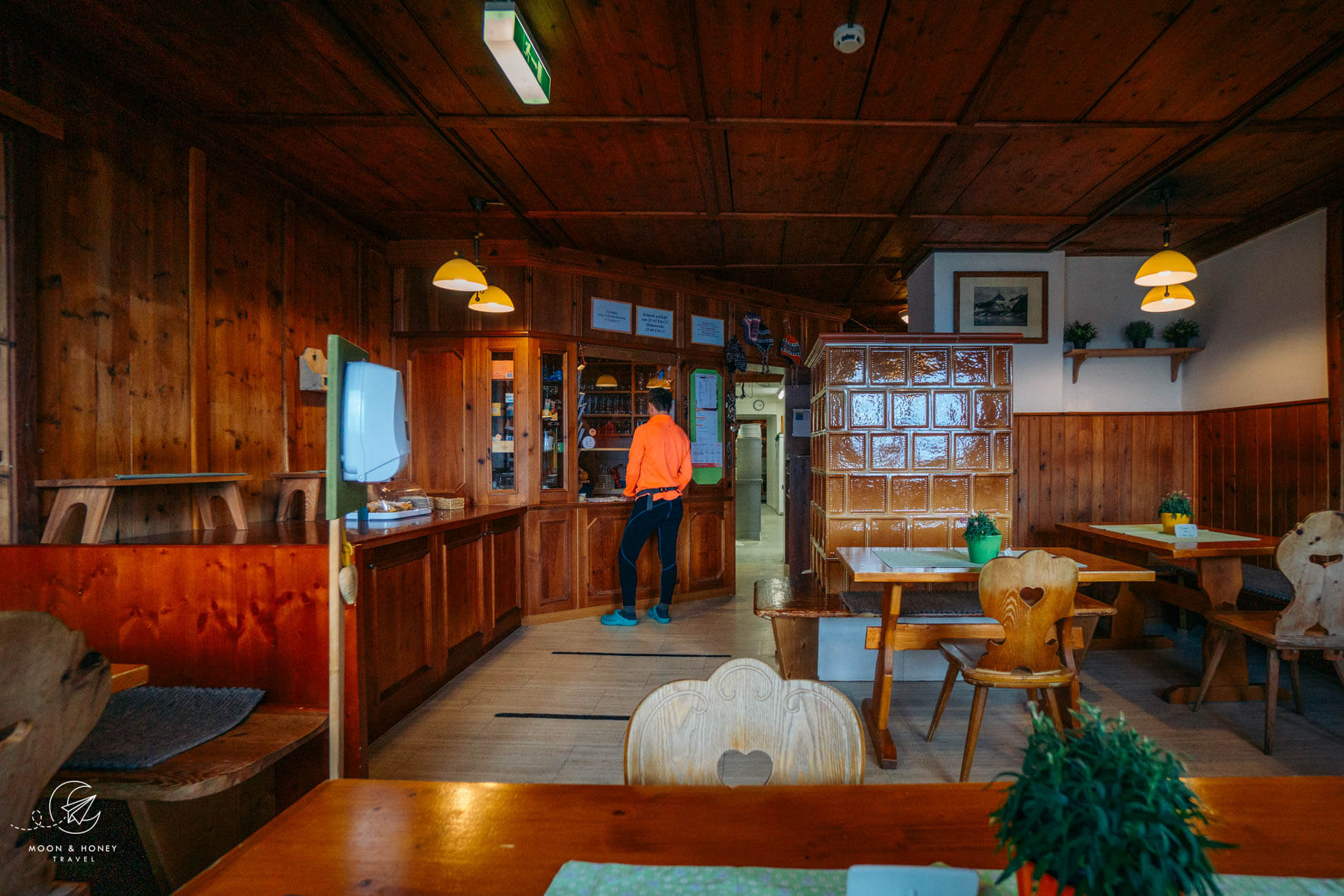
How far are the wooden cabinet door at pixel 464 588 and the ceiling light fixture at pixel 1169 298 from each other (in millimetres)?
4761

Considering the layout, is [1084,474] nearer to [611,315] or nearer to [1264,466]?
[1264,466]

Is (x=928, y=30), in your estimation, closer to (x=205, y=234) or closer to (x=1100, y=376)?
(x=205, y=234)

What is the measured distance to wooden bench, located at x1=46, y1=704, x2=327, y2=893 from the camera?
5.01 ft

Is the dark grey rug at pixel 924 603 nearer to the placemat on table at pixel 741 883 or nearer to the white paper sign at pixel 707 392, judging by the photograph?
the placemat on table at pixel 741 883

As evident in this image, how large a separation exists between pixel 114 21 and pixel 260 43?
0.53 metres

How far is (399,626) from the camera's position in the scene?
3000 millimetres

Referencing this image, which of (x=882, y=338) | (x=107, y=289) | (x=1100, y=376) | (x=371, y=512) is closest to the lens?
(x=107, y=289)

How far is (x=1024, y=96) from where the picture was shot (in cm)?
289

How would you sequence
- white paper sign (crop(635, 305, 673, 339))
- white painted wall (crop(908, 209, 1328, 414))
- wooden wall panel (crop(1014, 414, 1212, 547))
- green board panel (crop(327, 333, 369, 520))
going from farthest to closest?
white paper sign (crop(635, 305, 673, 339)) < wooden wall panel (crop(1014, 414, 1212, 547)) < white painted wall (crop(908, 209, 1328, 414)) < green board panel (crop(327, 333, 369, 520))

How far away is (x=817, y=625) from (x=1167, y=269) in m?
3.08

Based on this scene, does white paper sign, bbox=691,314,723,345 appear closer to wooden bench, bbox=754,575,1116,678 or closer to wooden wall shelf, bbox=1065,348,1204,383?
wooden bench, bbox=754,575,1116,678

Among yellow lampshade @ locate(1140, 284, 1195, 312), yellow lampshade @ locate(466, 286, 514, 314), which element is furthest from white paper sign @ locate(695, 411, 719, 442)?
yellow lampshade @ locate(1140, 284, 1195, 312)

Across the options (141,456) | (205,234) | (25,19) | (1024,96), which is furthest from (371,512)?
(1024,96)

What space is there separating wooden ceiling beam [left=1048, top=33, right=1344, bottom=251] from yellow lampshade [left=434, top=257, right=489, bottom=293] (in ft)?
14.1
